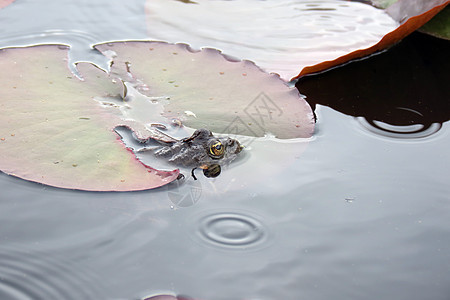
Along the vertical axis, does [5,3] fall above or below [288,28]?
above

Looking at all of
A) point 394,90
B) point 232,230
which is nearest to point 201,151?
point 232,230

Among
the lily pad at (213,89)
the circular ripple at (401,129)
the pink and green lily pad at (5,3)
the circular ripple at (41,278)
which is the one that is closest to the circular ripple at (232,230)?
the circular ripple at (41,278)

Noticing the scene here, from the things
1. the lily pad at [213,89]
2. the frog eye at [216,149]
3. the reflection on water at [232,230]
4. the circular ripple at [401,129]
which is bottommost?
the reflection on water at [232,230]

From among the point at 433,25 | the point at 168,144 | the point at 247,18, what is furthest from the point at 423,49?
the point at 168,144

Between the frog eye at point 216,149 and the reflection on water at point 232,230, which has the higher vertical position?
the frog eye at point 216,149

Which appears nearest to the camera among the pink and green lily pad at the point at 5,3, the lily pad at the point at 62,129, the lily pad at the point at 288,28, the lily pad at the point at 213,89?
the lily pad at the point at 62,129

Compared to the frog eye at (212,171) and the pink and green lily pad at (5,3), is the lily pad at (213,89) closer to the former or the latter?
the frog eye at (212,171)

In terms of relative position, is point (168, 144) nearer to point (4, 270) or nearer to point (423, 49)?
point (4, 270)

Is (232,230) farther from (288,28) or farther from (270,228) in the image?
(288,28)
